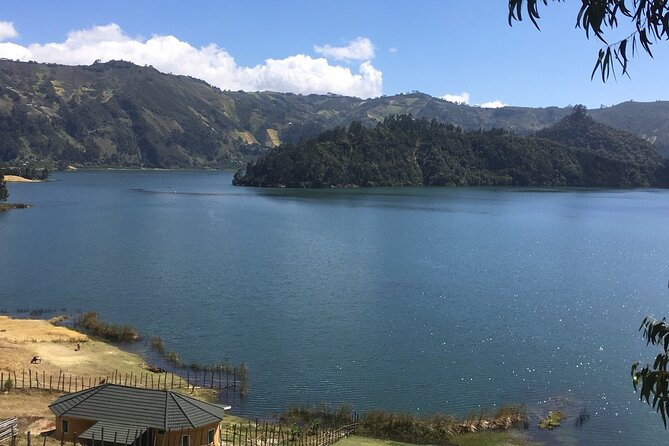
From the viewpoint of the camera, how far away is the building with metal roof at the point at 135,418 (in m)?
26.2

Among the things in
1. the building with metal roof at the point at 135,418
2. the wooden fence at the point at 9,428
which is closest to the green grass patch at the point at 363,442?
the building with metal roof at the point at 135,418

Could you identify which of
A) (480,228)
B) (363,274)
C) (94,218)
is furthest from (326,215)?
(363,274)

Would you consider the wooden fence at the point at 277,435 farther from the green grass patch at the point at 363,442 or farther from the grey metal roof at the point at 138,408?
the grey metal roof at the point at 138,408

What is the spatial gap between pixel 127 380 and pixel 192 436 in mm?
13759

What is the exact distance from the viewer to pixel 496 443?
108 ft

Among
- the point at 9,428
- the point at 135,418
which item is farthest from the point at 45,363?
the point at 135,418

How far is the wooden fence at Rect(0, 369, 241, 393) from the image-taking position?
3638cm

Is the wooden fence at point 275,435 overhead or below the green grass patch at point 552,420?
overhead

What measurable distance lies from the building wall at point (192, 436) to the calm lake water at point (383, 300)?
8.35 m

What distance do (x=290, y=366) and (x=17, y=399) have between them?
58.3 ft

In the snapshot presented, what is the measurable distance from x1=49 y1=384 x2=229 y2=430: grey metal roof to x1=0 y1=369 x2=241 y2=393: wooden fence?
8.55m

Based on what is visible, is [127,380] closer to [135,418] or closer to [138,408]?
[138,408]

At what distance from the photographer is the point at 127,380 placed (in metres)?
38.8

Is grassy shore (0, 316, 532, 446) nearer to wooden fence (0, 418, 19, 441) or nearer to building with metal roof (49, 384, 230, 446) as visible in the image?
wooden fence (0, 418, 19, 441)
